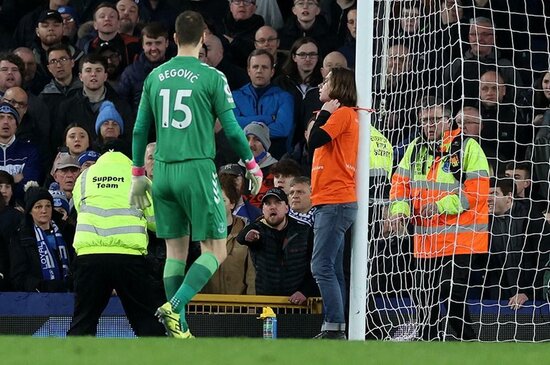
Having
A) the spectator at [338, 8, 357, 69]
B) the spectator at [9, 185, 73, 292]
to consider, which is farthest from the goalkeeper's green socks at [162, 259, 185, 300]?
the spectator at [338, 8, 357, 69]

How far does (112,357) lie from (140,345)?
2.00 ft

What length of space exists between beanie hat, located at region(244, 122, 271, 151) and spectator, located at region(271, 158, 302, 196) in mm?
828

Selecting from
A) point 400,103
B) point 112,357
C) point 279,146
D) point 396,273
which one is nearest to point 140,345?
point 112,357

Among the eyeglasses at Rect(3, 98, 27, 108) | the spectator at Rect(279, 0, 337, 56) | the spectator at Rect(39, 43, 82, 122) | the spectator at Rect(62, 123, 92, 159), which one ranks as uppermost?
the spectator at Rect(279, 0, 337, 56)

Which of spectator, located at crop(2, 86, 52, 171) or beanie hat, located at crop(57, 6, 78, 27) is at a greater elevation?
beanie hat, located at crop(57, 6, 78, 27)

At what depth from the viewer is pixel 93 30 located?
53.7 feet

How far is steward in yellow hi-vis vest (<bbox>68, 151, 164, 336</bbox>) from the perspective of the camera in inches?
448

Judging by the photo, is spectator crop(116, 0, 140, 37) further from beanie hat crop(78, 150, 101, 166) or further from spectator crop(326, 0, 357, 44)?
beanie hat crop(78, 150, 101, 166)

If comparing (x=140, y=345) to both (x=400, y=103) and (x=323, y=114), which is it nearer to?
(x=323, y=114)

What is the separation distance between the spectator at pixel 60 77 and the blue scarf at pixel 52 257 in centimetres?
271

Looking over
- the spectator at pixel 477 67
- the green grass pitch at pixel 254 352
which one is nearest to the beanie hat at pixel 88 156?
the spectator at pixel 477 67

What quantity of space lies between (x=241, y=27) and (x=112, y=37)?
1.47 m

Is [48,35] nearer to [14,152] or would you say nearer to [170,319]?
[14,152]

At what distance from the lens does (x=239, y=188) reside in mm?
13227
